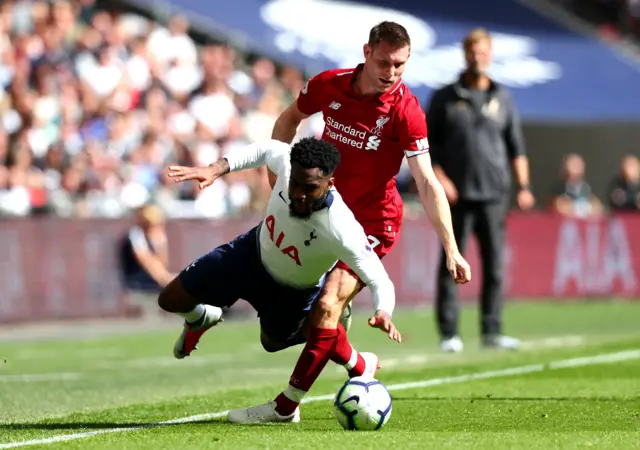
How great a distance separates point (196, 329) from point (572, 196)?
15.1m

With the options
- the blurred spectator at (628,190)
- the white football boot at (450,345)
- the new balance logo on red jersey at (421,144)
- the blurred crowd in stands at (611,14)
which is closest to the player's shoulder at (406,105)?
the new balance logo on red jersey at (421,144)

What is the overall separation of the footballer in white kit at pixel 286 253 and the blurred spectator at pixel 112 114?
9524 mm

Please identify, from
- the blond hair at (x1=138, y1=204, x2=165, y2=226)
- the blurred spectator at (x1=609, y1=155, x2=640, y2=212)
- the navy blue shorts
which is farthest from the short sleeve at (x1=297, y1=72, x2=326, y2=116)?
the blurred spectator at (x1=609, y1=155, x2=640, y2=212)

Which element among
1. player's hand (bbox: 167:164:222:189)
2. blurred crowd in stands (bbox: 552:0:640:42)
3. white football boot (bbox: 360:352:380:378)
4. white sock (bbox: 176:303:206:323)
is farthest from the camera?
blurred crowd in stands (bbox: 552:0:640:42)

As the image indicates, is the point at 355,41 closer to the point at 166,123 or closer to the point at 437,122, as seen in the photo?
the point at 166,123

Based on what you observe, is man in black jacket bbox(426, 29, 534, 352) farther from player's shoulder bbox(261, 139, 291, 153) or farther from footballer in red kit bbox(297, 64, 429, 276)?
player's shoulder bbox(261, 139, 291, 153)

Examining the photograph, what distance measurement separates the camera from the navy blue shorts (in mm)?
7953

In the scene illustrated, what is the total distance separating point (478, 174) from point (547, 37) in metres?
15.7

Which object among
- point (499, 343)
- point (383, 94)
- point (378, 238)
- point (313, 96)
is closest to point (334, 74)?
point (313, 96)

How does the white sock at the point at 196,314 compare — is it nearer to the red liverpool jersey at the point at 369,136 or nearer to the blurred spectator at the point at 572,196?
the red liverpool jersey at the point at 369,136

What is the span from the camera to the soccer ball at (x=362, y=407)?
729 centimetres

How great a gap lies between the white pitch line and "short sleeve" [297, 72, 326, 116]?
6.38ft

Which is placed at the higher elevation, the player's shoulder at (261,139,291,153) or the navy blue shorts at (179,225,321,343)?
the player's shoulder at (261,139,291,153)

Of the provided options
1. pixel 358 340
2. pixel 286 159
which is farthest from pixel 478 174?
pixel 286 159
